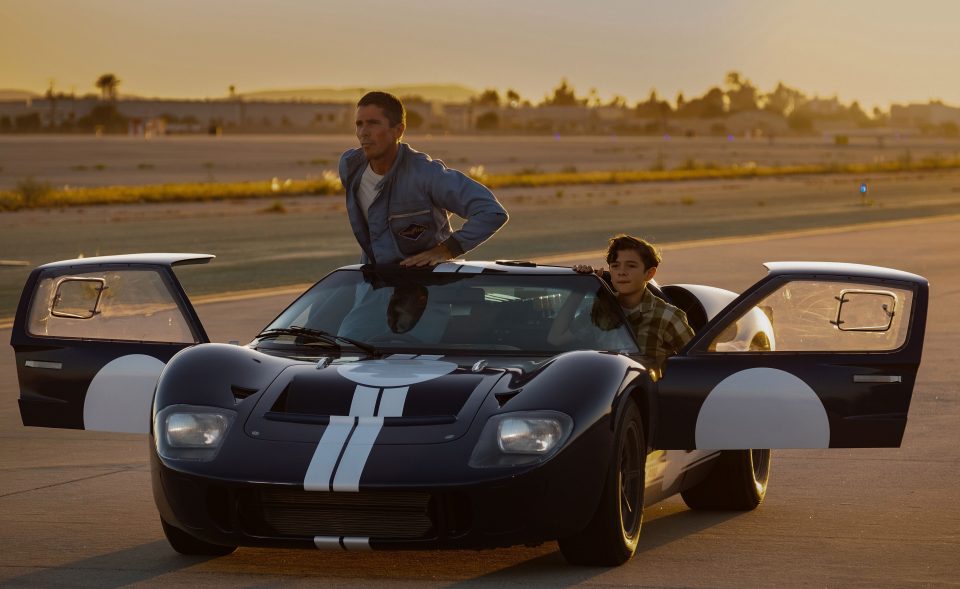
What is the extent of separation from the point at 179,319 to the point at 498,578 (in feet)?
7.25

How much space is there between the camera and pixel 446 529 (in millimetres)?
6238

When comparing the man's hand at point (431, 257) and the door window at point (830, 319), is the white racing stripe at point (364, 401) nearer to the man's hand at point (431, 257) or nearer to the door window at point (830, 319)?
the man's hand at point (431, 257)

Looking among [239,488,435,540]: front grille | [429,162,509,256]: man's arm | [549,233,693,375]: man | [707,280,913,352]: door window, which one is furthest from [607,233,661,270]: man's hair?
[239,488,435,540]: front grille

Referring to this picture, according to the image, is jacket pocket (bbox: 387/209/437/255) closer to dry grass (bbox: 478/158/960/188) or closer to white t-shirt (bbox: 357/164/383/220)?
white t-shirt (bbox: 357/164/383/220)

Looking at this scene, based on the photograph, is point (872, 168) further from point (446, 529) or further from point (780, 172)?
point (446, 529)

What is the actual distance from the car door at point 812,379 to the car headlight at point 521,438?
1.01 meters

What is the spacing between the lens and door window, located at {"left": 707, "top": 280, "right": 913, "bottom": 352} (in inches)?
288

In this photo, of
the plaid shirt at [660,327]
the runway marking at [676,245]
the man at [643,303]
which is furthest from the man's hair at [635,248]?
the runway marking at [676,245]

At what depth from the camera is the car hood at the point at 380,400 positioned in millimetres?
6359

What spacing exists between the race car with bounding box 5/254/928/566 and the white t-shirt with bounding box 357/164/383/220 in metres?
0.83

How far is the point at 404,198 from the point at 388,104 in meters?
0.50

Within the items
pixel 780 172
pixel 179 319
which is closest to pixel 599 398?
pixel 179 319

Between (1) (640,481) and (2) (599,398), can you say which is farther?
(1) (640,481)

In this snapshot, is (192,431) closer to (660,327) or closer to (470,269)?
(470,269)
